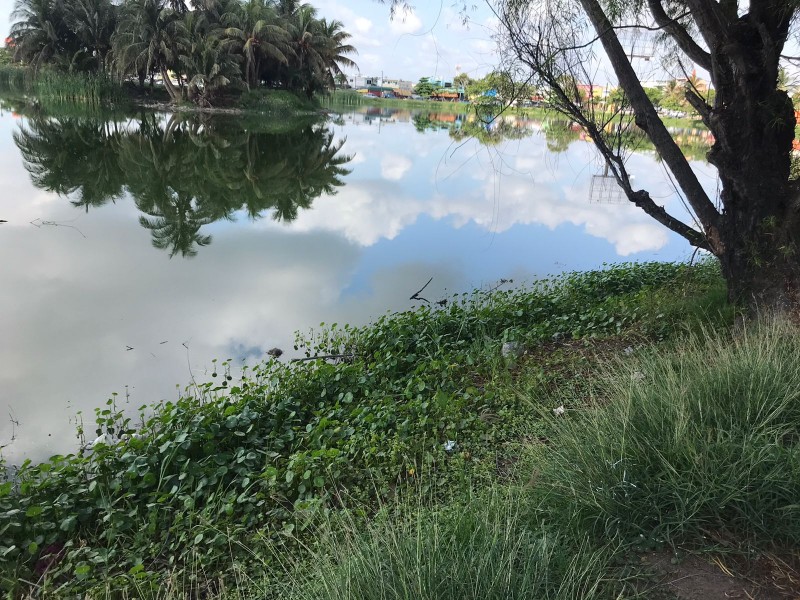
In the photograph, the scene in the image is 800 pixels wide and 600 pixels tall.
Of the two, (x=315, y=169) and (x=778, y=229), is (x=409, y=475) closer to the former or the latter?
(x=778, y=229)

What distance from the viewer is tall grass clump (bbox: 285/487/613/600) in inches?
63.9

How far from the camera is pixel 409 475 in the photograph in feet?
10.3

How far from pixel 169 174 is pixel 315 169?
4.30 meters

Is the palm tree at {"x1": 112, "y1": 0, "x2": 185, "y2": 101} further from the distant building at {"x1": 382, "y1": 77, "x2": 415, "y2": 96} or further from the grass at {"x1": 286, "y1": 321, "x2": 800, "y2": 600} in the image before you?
the grass at {"x1": 286, "y1": 321, "x2": 800, "y2": 600}

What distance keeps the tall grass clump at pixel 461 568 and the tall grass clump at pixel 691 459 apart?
11.4 inches

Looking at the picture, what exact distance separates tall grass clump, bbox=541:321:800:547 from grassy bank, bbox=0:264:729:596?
26cm

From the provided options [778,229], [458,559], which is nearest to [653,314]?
[778,229]

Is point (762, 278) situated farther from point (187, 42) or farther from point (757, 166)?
point (187, 42)

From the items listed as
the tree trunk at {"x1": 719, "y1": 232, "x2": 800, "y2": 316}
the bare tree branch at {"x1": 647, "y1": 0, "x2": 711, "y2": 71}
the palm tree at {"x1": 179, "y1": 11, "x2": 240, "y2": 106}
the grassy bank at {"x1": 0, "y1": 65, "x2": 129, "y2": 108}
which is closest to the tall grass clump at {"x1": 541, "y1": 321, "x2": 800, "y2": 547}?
the tree trunk at {"x1": 719, "y1": 232, "x2": 800, "y2": 316}

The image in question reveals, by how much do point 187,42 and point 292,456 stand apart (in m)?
35.2

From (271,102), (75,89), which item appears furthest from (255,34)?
(75,89)

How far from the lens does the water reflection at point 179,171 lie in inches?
452

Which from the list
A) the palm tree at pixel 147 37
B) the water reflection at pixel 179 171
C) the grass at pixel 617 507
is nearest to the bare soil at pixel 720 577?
the grass at pixel 617 507

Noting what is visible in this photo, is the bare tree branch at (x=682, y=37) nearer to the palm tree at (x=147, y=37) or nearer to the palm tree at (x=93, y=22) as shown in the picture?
the palm tree at (x=147, y=37)
